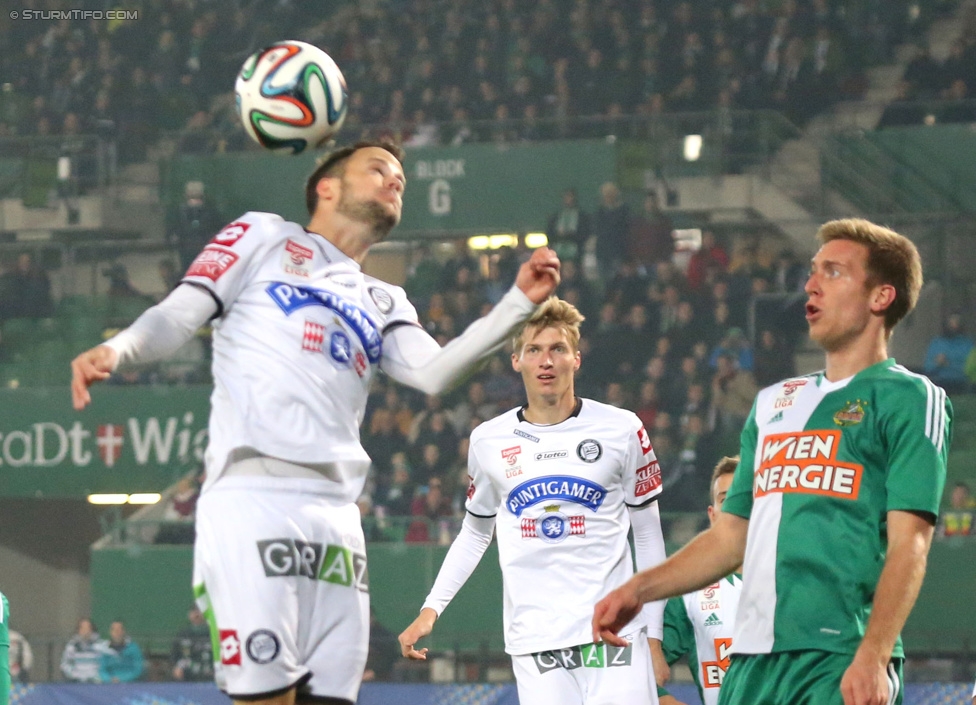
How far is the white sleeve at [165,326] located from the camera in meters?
3.98

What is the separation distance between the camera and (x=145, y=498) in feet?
55.3

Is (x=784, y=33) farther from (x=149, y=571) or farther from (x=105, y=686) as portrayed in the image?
(x=105, y=686)

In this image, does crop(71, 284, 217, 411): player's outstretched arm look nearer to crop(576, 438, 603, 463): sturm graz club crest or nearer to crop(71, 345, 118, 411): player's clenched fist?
crop(71, 345, 118, 411): player's clenched fist

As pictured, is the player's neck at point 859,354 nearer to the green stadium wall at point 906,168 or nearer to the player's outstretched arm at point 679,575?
the player's outstretched arm at point 679,575

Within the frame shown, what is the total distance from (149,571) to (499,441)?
9.80 m

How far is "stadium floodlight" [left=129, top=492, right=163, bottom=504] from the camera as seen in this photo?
54.7 ft

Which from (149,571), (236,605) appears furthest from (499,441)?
(149,571)

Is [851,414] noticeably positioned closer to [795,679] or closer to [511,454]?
[795,679]

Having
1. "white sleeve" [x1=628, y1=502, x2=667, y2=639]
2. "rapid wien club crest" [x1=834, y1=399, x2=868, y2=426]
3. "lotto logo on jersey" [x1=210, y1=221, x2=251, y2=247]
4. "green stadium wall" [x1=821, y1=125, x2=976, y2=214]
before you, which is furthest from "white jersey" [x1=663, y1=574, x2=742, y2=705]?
"green stadium wall" [x1=821, y1=125, x2=976, y2=214]

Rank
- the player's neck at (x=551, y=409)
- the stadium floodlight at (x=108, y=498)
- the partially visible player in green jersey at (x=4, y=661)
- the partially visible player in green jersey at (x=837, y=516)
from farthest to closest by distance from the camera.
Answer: the stadium floodlight at (x=108, y=498) < the player's neck at (x=551, y=409) < the partially visible player in green jersey at (x=4, y=661) < the partially visible player in green jersey at (x=837, y=516)

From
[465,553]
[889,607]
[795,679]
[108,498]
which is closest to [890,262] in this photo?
[889,607]

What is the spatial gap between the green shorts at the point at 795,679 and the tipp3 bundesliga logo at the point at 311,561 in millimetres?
1172

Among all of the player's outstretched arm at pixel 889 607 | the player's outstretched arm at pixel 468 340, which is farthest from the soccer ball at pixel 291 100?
the player's outstretched arm at pixel 889 607

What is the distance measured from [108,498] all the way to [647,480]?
12.4 metres
